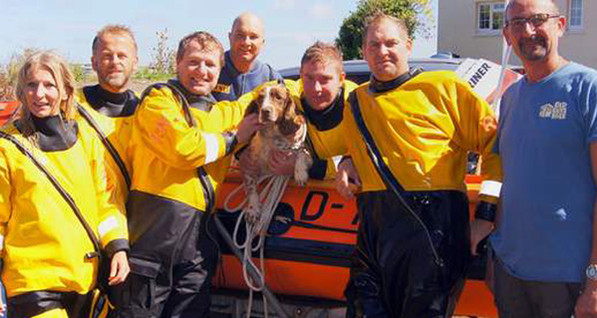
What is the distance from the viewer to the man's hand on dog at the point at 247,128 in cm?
381

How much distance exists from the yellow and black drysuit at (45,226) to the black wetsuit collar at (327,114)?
4.28 ft

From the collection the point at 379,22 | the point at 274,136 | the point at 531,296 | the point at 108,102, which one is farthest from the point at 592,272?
the point at 108,102

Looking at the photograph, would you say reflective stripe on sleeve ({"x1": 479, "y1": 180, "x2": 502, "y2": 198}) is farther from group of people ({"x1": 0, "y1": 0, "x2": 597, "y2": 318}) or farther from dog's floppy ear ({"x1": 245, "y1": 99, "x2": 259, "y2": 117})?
dog's floppy ear ({"x1": 245, "y1": 99, "x2": 259, "y2": 117})

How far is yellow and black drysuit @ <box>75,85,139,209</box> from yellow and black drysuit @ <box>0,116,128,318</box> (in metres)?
0.29

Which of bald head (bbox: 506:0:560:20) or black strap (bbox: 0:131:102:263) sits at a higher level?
bald head (bbox: 506:0:560:20)

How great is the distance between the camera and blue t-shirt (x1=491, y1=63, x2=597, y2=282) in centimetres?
271

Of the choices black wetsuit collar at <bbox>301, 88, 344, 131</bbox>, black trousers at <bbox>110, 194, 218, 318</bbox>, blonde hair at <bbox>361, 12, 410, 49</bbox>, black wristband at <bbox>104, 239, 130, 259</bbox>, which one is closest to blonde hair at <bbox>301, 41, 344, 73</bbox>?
black wetsuit collar at <bbox>301, 88, 344, 131</bbox>

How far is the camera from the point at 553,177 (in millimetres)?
2762

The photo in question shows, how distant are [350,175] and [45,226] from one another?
4.84 feet

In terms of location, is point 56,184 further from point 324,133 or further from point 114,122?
point 324,133

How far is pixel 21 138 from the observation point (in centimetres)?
320

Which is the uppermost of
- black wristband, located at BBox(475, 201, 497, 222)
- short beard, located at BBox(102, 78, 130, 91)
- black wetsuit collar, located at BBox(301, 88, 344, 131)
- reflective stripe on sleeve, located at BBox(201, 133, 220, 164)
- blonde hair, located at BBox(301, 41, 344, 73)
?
blonde hair, located at BBox(301, 41, 344, 73)

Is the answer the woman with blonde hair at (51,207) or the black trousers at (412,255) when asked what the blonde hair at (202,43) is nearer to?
the woman with blonde hair at (51,207)

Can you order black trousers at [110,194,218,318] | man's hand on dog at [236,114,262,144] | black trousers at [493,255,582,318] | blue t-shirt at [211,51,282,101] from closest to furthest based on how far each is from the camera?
1. black trousers at [493,255,582,318]
2. black trousers at [110,194,218,318]
3. man's hand on dog at [236,114,262,144]
4. blue t-shirt at [211,51,282,101]
